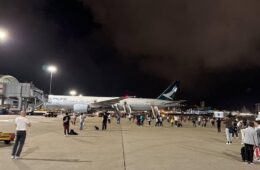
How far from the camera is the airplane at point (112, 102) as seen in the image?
71.2 meters

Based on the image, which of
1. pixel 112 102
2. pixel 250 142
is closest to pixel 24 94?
pixel 112 102

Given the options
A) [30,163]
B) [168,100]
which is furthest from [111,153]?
[168,100]

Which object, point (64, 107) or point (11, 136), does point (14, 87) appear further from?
point (11, 136)

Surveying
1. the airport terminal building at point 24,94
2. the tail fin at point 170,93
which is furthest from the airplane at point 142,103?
the airport terminal building at point 24,94

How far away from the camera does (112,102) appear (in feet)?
246

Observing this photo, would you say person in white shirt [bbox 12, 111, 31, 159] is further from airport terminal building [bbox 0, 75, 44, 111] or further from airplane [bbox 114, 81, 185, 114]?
airplane [bbox 114, 81, 185, 114]

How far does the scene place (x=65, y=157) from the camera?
1292 centimetres

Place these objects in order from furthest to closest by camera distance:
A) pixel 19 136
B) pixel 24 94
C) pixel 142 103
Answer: pixel 142 103
pixel 24 94
pixel 19 136

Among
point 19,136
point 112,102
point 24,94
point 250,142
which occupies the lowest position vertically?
point 250,142

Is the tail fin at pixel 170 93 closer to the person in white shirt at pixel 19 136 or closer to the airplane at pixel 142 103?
the airplane at pixel 142 103

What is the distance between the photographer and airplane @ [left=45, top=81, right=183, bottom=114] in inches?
2805

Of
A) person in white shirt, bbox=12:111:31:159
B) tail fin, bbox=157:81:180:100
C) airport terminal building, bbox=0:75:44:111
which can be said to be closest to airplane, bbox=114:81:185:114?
tail fin, bbox=157:81:180:100

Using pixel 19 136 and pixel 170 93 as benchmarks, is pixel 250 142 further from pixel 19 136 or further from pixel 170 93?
pixel 170 93

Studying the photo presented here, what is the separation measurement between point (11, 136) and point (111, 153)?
5.64 meters
